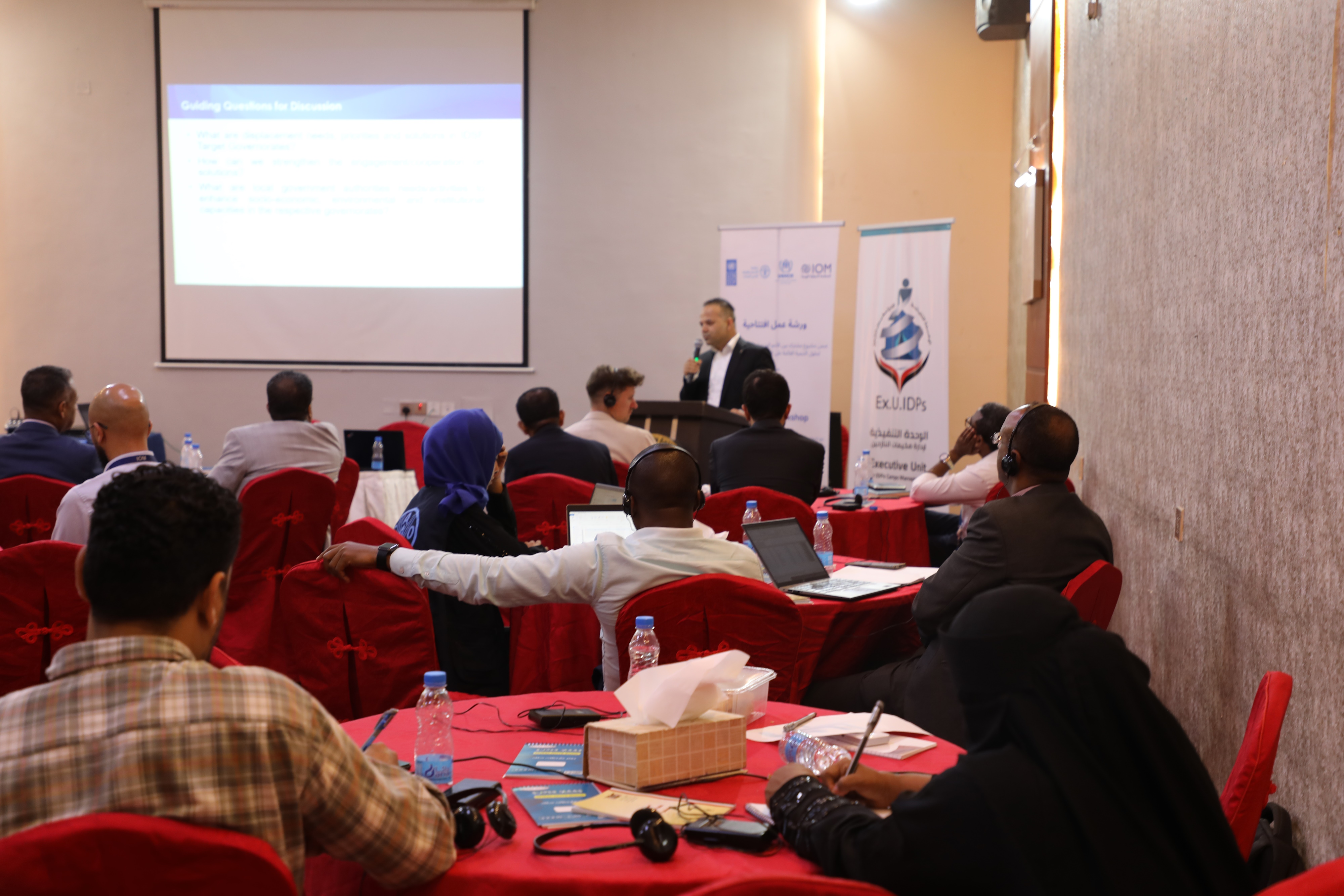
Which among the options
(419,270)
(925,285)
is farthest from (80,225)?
(925,285)

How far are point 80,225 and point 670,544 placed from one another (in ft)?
27.1

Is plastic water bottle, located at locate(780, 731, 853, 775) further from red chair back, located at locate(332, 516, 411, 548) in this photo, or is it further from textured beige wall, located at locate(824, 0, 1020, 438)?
textured beige wall, located at locate(824, 0, 1020, 438)

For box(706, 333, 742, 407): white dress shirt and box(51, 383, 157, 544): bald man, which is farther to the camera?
box(706, 333, 742, 407): white dress shirt

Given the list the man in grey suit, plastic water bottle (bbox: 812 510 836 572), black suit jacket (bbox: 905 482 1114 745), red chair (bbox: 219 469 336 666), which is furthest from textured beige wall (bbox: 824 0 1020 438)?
black suit jacket (bbox: 905 482 1114 745)

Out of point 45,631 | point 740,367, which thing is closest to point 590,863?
point 45,631

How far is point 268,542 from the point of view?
412 cm

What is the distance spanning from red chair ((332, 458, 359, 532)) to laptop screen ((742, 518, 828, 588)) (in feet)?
9.42

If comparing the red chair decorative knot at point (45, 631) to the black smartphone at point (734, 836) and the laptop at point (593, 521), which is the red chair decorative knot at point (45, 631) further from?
the black smartphone at point (734, 836)

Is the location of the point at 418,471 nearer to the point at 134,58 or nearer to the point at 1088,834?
the point at 134,58

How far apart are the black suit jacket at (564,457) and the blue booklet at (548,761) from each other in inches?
120

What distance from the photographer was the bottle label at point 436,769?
1.69 metres

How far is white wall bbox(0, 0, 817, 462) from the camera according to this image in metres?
8.54

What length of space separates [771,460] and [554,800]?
3.29 meters

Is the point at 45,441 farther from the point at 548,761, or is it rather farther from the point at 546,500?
the point at 548,761
